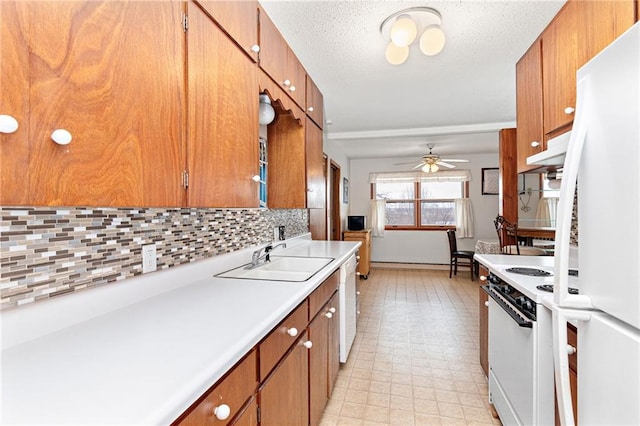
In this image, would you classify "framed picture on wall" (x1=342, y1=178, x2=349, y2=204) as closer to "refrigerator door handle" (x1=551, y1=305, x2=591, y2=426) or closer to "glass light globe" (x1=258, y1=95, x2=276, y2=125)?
"glass light globe" (x1=258, y1=95, x2=276, y2=125)

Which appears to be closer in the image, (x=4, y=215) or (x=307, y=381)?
(x=4, y=215)

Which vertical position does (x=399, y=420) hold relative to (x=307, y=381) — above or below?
below

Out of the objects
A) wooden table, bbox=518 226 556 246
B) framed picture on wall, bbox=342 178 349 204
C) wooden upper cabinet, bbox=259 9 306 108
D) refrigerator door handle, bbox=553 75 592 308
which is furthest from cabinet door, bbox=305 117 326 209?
framed picture on wall, bbox=342 178 349 204

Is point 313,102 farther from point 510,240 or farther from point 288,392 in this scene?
point 510,240

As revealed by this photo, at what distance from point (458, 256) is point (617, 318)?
5.25m

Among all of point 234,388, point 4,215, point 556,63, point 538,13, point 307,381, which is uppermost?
point 538,13

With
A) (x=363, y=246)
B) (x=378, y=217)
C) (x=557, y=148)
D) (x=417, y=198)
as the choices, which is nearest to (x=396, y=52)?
(x=557, y=148)

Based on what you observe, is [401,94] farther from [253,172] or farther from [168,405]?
[168,405]

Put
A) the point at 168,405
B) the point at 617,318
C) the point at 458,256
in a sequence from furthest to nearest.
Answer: the point at 458,256, the point at 617,318, the point at 168,405

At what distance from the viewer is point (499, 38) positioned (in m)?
2.03

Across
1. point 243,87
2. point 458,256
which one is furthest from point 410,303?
point 243,87

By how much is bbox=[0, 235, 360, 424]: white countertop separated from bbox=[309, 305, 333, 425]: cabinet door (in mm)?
386

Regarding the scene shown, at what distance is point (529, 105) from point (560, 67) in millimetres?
340

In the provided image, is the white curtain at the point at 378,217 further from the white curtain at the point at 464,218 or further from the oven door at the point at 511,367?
the oven door at the point at 511,367
